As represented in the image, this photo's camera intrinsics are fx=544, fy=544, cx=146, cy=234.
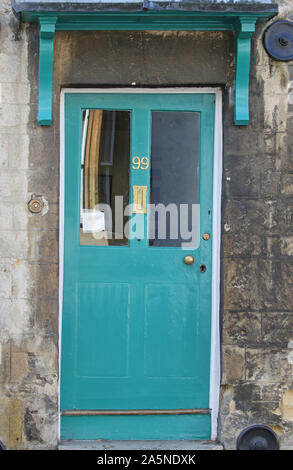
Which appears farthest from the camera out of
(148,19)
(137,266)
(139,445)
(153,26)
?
(137,266)

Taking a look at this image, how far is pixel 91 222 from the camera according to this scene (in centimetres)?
440

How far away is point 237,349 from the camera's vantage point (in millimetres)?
4234

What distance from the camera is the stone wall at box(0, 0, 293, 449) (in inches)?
165

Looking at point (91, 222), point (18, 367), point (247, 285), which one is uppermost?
point (91, 222)

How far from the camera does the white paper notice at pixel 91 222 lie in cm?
440

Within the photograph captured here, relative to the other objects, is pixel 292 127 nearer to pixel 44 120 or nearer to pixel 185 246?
pixel 185 246

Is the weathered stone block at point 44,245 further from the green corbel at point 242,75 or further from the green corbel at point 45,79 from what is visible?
the green corbel at point 242,75

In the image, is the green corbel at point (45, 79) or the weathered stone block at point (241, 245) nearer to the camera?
the green corbel at point (45, 79)

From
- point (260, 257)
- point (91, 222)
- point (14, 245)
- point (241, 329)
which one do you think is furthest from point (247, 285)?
point (14, 245)

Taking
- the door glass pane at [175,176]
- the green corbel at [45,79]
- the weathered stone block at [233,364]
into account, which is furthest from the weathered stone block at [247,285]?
the green corbel at [45,79]

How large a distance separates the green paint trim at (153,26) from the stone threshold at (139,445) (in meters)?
2.49

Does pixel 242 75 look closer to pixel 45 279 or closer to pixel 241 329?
pixel 241 329

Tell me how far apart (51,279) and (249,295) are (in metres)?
1.54

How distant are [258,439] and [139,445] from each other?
919mm
